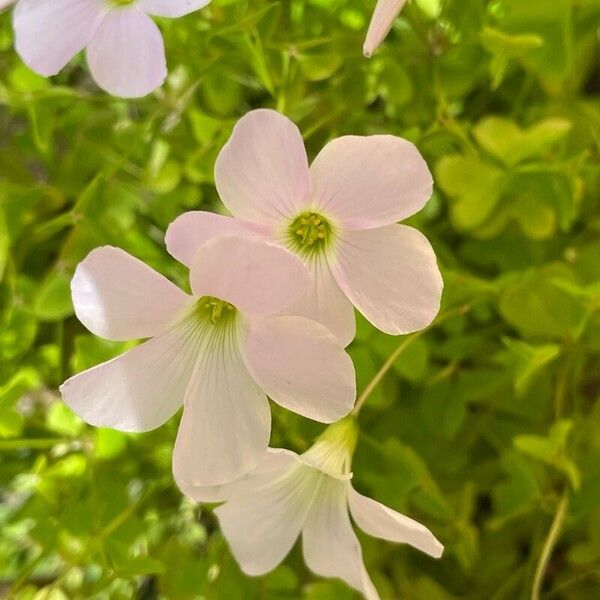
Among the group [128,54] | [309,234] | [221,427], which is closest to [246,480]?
[221,427]

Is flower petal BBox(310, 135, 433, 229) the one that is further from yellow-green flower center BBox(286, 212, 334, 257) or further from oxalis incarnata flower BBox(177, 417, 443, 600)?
oxalis incarnata flower BBox(177, 417, 443, 600)

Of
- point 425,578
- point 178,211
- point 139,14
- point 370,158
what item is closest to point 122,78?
point 139,14

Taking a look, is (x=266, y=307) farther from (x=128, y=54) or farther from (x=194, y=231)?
(x=128, y=54)

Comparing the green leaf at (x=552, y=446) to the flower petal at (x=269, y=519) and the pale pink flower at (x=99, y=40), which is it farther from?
the pale pink flower at (x=99, y=40)

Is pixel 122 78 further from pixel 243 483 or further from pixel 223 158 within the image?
pixel 243 483

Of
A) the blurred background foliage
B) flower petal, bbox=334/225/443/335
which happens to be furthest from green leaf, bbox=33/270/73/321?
flower petal, bbox=334/225/443/335

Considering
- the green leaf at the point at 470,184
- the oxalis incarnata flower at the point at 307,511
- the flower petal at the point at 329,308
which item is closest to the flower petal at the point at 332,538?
the oxalis incarnata flower at the point at 307,511
